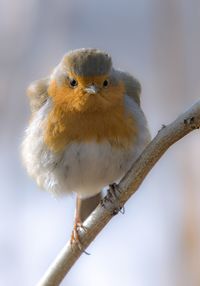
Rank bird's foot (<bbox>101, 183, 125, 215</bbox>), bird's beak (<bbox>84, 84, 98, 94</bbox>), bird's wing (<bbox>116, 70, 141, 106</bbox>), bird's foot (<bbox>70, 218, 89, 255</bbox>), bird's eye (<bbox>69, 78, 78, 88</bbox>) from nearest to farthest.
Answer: bird's foot (<bbox>101, 183, 125, 215</bbox>)
bird's foot (<bbox>70, 218, 89, 255</bbox>)
bird's beak (<bbox>84, 84, 98, 94</bbox>)
bird's eye (<bbox>69, 78, 78, 88</bbox>)
bird's wing (<bbox>116, 70, 141, 106</bbox>)

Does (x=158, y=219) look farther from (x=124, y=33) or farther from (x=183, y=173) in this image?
(x=124, y=33)

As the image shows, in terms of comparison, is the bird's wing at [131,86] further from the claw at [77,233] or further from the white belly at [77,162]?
the claw at [77,233]

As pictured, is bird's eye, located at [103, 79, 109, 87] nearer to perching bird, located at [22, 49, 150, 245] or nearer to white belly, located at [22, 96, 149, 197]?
perching bird, located at [22, 49, 150, 245]

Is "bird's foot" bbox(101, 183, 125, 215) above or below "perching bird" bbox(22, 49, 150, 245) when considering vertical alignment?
below

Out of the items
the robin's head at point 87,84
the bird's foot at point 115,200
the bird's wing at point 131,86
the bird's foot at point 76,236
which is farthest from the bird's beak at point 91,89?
the bird's foot at point 76,236

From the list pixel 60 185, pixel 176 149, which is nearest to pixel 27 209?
pixel 60 185

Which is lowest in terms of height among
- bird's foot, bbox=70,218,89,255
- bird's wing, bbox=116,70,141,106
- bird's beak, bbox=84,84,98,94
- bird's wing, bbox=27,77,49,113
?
bird's foot, bbox=70,218,89,255

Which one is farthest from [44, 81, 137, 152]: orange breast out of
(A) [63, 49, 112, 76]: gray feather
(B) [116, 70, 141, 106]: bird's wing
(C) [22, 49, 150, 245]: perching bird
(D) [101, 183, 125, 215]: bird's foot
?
(D) [101, 183, 125, 215]: bird's foot
